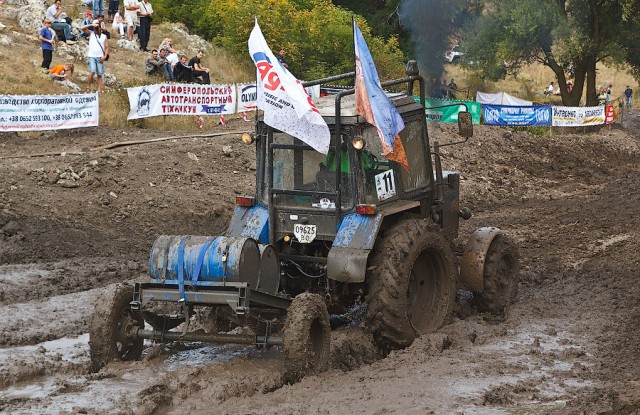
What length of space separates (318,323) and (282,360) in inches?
28.5

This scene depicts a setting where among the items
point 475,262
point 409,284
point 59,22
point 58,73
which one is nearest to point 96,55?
point 58,73

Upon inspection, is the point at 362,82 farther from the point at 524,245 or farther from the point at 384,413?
the point at 524,245

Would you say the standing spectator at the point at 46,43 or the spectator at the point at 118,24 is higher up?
the spectator at the point at 118,24

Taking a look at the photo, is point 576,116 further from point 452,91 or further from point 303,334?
point 303,334

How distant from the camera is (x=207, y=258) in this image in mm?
9664

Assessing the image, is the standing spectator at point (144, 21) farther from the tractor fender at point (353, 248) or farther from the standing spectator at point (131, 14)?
the tractor fender at point (353, 248)

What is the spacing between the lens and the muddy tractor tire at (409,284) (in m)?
10.1

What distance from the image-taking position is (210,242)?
980 cm

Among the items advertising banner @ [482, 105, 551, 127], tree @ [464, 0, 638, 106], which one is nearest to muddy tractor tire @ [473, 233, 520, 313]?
advertising banner @ [482, 105, 551, 127]

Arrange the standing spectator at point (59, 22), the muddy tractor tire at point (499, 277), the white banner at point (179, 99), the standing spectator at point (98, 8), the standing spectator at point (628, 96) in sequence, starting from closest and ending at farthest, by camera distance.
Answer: the muddy tractor tire at point (499, 277)
the white banner at point (179, 99)
the standing spectator at point (59, 22)
the standing spectator at point (98, 8)
the standing spectator at point (628, 96)

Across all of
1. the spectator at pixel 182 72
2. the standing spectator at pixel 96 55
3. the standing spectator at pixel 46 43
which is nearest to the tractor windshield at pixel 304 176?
the standing spectator at pixel 96 55

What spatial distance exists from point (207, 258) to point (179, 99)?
15234 mm

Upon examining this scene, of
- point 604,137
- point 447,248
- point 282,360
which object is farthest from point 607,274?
point 604,137

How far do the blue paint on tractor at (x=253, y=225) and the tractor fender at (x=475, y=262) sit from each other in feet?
8.53
